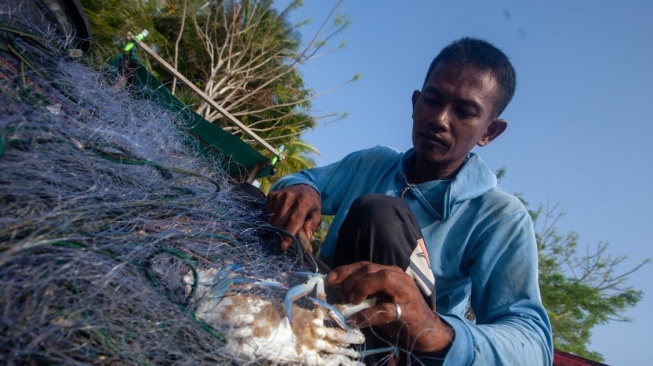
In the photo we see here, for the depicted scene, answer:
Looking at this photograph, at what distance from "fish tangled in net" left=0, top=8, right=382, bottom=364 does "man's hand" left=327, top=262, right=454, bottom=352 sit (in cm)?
19

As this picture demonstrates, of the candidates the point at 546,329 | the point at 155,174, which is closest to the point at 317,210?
the point at 155,174

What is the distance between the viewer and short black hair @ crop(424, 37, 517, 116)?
2020mm

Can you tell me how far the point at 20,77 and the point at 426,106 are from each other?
152 cm

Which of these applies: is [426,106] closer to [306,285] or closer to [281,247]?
[281,247]

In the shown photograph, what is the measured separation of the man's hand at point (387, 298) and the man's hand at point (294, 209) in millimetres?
447

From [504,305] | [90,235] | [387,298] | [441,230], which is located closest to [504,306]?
[504,305]

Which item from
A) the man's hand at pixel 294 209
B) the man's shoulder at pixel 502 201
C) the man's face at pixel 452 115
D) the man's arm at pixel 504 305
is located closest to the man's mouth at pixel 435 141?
the man's face at pixel 452 115

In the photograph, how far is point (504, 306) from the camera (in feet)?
4.78

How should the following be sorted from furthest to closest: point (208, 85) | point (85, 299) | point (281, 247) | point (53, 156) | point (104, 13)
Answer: point (208, 85)
point (104, 13)
point (281, 247)
point (53, 156)
point (85, 299)

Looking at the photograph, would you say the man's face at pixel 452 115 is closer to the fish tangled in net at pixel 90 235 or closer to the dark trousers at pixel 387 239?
the dark trousers at pixel 387 239

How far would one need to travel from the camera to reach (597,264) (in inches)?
540

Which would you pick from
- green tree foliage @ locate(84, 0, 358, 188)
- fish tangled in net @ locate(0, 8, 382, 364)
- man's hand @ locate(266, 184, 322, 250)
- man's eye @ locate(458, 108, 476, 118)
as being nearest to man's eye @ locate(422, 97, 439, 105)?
man's eye @ locate(458, 108, 476, 118)

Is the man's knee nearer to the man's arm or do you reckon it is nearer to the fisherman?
the fisherman

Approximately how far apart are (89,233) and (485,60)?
179 cm
